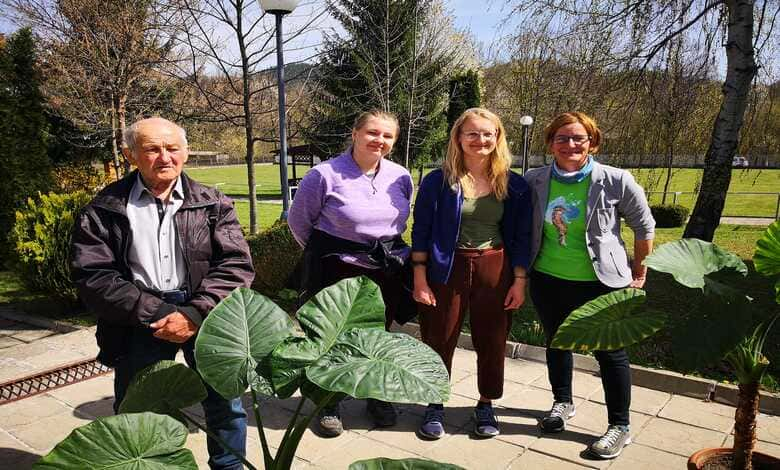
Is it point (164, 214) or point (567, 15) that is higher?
point (567, 15)

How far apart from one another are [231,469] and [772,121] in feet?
24.1

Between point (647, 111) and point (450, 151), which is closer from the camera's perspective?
point (450, 151)

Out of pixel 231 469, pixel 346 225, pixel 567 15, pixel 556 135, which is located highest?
pixel 567 15

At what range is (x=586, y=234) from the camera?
107 inches

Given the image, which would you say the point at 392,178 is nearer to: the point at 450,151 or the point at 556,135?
the point at 450,151

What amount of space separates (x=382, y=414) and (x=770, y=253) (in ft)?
6.93

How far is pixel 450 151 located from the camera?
2846mm

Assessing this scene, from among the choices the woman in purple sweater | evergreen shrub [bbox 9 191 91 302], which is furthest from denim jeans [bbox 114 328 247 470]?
evergreen shrub [bbox 9 191 91 302]

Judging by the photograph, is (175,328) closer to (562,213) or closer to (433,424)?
(433,424)

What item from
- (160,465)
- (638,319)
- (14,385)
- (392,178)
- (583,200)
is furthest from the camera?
(14,385)

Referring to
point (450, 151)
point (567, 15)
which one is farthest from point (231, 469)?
point (567, 15)

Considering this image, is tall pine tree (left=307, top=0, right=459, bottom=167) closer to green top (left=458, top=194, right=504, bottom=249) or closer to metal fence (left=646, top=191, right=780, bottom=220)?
metal fence (left=646, top=191, right=780, bottom=220)

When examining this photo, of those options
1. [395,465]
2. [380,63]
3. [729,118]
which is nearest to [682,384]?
[395,465]

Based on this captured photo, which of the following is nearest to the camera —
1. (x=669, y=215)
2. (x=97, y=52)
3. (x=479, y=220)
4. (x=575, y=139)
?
(x=575, y=139)
